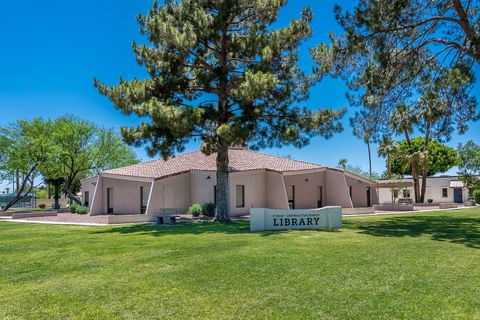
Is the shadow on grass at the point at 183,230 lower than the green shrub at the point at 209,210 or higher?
lower

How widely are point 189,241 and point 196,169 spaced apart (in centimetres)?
1506

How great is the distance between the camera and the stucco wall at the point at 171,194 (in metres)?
25.7

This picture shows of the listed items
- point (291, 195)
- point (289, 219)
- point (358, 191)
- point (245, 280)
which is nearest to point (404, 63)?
point (289, 219)

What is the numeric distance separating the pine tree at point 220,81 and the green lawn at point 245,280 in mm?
8128

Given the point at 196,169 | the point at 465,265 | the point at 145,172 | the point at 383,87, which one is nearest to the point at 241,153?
the point at 196,169

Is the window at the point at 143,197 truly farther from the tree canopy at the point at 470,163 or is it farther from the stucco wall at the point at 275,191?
the tree canopy at the point at 470,163

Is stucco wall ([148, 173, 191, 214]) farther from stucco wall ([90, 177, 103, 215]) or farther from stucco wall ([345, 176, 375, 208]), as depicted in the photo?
stucco wall ([345, 176, 375, 208])

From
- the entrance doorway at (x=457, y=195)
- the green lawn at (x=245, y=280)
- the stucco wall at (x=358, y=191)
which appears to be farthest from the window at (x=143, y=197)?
the entrance doorway at (x=457, y=195)

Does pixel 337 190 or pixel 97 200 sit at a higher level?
pixel 337 190

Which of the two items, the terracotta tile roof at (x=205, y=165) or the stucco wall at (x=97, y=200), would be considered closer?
the terracotta tile roof at (x=205, y=165)

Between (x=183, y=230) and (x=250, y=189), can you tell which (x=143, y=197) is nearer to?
(x=250, y=189)

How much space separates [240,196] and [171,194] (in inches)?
187

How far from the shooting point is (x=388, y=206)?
33.3 m

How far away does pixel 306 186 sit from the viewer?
108 ft
